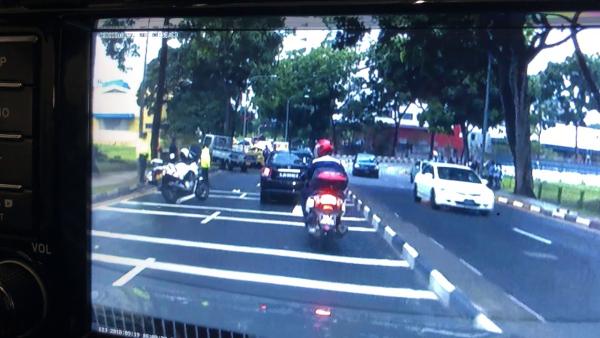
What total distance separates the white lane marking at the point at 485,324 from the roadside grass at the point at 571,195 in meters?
0.36

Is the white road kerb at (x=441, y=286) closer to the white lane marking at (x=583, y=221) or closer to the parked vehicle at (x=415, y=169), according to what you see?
the parked vehicle at (x=415, y=169)

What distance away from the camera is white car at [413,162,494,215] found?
164 cm

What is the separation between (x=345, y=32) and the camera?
158 cm

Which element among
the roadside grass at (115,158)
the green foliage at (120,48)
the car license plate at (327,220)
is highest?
the green foliage at (120,48)

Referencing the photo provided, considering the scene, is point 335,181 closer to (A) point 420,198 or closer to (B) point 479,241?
(A) point 420,198

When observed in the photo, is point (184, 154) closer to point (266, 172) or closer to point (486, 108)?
point (266, 172)

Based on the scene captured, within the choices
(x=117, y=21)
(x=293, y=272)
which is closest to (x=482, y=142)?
(x=293, y=272)

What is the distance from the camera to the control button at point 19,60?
5.64ft

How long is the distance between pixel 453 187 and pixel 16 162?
125 cm

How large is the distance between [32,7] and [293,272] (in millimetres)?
1074

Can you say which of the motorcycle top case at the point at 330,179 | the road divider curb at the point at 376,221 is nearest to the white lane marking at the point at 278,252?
the road divider curb at the point at 376,221

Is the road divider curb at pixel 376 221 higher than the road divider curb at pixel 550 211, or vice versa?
the road divider curb at pixel 550 211

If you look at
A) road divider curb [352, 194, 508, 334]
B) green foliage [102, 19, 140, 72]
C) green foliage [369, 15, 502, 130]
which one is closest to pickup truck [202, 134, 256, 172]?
green foliage [102, 19, 140, 72]

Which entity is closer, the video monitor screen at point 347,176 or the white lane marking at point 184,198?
the video monitor screen at point 347,176
